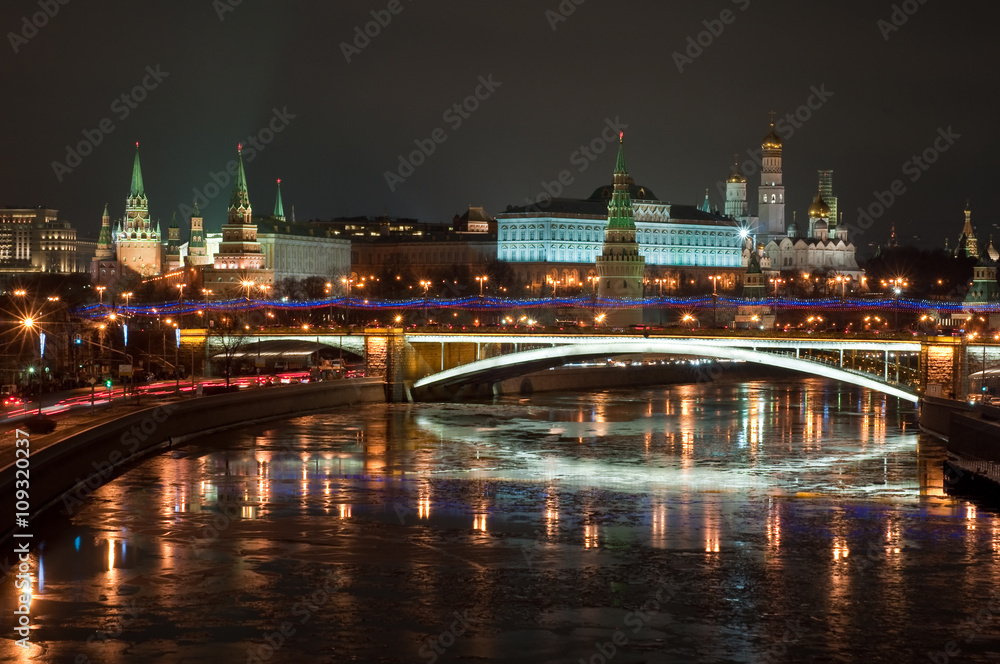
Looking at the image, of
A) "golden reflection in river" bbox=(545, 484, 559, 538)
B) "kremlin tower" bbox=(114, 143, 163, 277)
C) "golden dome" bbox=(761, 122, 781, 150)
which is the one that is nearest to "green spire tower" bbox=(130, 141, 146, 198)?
"kremlin tower" bbox=(114, 143, 163, 277)

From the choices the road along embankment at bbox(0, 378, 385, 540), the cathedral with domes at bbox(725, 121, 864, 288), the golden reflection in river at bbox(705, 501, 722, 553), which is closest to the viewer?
the golden reflection in river at bbox(705, 501, 722, 553)

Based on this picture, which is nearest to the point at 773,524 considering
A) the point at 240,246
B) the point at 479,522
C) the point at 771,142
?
the point at 479,522

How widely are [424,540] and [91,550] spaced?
19.9ft

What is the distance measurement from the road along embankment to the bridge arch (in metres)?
3.39

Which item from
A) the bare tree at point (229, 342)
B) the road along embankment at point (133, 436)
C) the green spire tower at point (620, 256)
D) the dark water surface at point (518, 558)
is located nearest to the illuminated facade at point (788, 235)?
the green spire tower at point (620, 256)

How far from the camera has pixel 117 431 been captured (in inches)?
1511

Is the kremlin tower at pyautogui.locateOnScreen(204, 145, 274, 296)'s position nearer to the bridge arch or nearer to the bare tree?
the bare tree

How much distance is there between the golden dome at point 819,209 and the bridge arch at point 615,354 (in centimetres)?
12752

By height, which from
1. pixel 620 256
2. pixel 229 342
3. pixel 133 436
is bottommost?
pixel 133 436

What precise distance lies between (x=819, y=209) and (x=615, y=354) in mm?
134832

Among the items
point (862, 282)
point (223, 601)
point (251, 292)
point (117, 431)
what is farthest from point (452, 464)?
point (862, 282)

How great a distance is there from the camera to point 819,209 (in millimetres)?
188625

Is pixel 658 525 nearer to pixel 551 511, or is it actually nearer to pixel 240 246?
pixel 551 511

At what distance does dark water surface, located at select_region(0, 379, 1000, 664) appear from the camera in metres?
22.8
